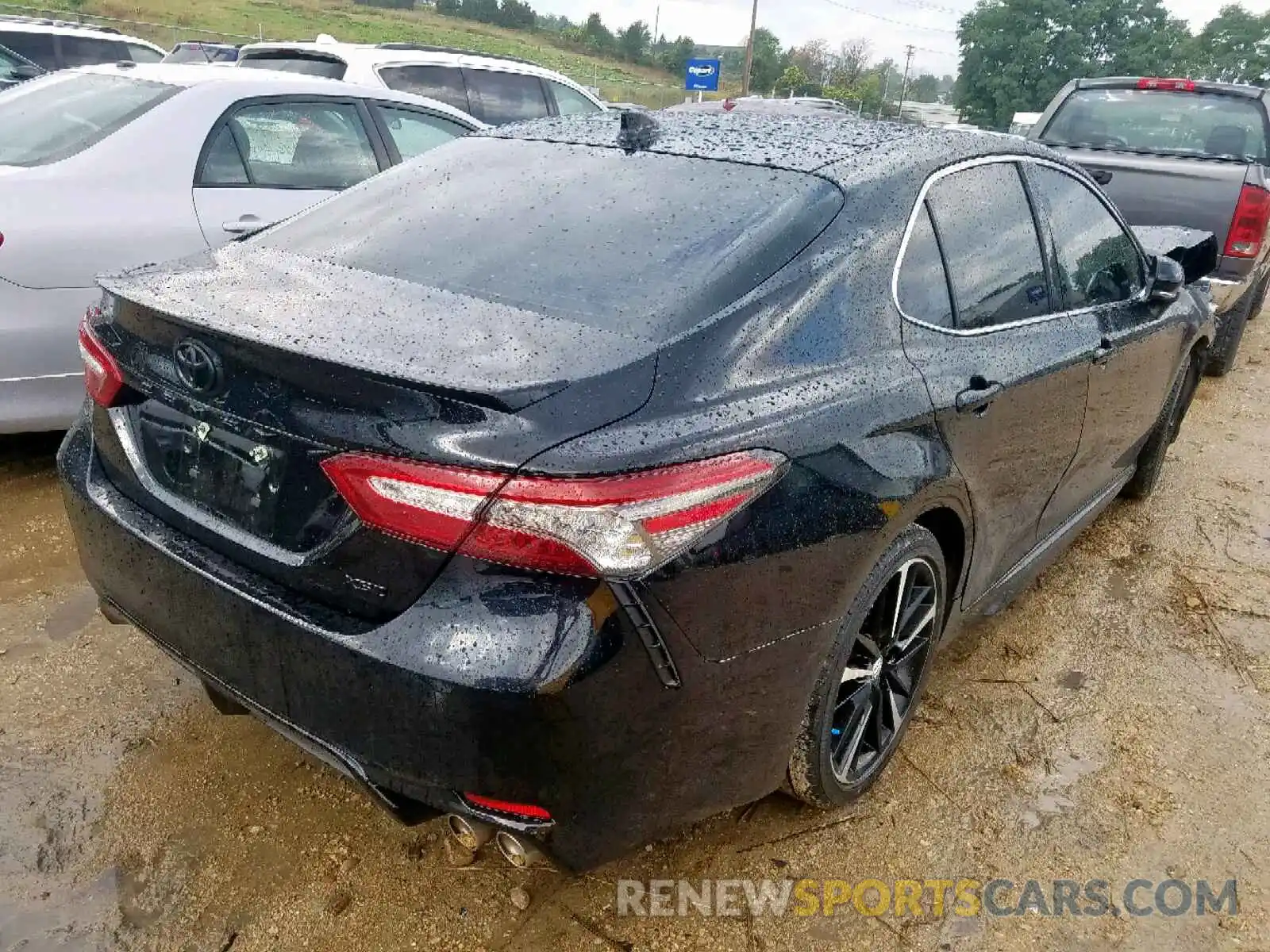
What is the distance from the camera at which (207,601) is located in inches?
78.9

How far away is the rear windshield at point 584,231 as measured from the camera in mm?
2111

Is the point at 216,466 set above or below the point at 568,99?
below

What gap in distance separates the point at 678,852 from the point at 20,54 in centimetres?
1110

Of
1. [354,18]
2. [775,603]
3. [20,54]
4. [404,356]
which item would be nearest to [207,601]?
[404,356]

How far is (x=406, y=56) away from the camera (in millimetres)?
8523

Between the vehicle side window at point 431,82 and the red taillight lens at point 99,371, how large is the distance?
647cm

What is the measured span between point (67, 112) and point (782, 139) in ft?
11.1

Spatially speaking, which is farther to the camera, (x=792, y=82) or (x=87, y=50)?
(x=792, y=82)

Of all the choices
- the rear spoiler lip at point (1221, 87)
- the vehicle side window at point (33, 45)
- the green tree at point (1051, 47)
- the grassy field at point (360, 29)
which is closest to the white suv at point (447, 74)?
the vehicle side window at point (33, 45)

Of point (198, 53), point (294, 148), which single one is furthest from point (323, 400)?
point (198, 53)

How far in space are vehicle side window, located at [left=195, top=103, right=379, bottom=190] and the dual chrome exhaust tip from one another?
3.09 metres

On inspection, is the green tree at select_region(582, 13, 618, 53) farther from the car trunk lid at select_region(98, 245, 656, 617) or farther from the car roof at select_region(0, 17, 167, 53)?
the car trunk lid at select_region(98, 245, 656, 617)

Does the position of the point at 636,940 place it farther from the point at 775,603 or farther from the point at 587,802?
the point at 775,603

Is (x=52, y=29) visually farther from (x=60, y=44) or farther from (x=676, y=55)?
(x=676, y=55)
